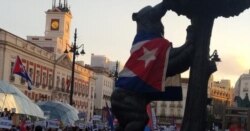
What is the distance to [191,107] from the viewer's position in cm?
846

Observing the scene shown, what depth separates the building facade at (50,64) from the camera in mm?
58844

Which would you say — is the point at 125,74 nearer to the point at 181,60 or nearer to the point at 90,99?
the point at 181,60

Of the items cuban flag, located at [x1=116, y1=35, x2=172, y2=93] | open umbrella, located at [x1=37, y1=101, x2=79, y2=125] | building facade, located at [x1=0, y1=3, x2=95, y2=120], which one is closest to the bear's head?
cuban flag, located at [x1=116, y1=35, x2=172, y2=93]

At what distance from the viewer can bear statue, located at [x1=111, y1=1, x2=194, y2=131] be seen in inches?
336

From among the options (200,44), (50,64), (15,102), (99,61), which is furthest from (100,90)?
(200,44)

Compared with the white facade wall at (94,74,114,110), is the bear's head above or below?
below

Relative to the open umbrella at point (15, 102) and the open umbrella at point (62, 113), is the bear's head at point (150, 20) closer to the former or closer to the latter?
the open umbrella at point (15, 102)

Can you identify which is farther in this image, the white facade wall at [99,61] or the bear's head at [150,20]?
the white facade wall at [99,61]

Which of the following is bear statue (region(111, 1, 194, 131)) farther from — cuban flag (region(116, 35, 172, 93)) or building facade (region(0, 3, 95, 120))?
building facade (region(0, 3, 95, 120))

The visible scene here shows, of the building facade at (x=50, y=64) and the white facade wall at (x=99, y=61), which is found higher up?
the white facade wall at (x=99, y=61)

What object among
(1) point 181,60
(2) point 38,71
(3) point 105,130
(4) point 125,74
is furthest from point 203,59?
(2) point 38,71

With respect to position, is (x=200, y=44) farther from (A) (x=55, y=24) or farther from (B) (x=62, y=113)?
(A) (x=55, y=24)

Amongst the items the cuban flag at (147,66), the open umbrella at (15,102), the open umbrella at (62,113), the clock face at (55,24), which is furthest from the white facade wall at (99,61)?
the cuban flag at (147,66)

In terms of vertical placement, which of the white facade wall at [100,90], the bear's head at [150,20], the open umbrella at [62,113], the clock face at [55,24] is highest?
the clock face at [55,24]
